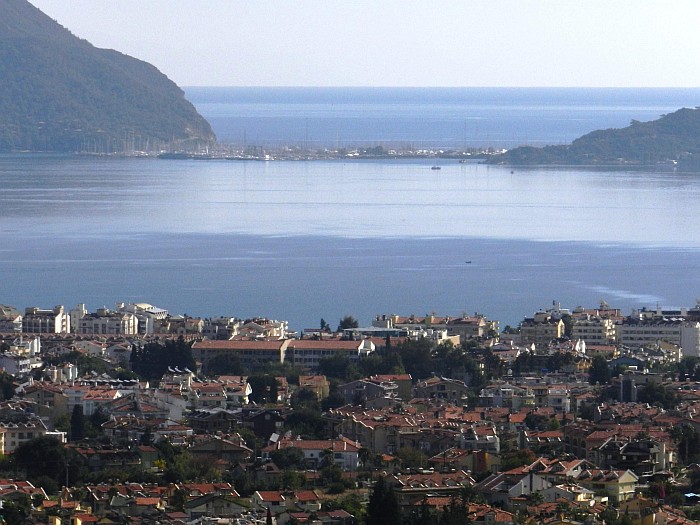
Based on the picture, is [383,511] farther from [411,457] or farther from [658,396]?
[658,396]

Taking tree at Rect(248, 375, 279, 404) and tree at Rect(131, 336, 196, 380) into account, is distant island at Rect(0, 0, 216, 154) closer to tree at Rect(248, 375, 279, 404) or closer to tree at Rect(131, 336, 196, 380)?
tree at Rect(131, 336, 196, 380)

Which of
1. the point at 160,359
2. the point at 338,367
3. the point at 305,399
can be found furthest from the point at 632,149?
the point at 305,399

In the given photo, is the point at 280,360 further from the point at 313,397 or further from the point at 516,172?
the point at 516,172

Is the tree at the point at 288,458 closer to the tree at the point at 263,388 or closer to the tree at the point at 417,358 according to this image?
the tree at the point at 263,388

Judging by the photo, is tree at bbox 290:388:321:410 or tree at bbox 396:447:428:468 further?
tree at bbox 290:388:321:410

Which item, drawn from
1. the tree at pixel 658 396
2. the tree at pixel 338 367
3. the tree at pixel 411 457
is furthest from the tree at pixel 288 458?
the tree at pixel 338 367

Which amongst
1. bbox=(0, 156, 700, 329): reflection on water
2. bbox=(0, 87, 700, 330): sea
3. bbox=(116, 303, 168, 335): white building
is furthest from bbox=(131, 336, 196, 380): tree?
bbox=(0, 156, 700, 329): reflection on water

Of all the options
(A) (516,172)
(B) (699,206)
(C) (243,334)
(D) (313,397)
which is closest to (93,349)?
(C) (243,334)
